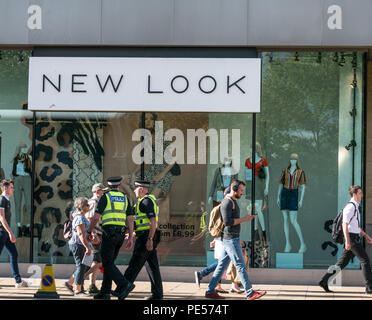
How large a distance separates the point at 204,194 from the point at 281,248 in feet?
6.35

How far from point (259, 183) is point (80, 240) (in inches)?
182

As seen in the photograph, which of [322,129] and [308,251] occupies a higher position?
[322,129]

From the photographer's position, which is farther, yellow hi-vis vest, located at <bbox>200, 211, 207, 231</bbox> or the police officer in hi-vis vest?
yellow hi-vis vest, located at <bbox>200, 211, 207, 231</bbox>

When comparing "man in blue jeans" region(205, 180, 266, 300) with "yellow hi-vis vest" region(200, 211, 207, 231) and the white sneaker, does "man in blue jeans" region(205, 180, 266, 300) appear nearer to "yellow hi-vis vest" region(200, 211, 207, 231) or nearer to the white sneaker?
"yellow hi-vis vest" region(200, 211, 207, 231)

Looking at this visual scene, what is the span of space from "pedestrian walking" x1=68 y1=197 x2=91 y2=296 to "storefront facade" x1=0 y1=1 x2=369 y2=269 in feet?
10.5

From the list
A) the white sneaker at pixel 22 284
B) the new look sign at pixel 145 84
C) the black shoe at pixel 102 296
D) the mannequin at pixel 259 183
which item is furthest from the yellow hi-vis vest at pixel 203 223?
the black shoe at pixel 102 296

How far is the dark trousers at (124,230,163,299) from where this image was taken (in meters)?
11.6

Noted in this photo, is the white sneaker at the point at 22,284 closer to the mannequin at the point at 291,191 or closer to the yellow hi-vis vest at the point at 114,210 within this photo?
the yellow hi-vis vest at the point at 114,210

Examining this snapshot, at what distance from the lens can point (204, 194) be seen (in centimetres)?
1545

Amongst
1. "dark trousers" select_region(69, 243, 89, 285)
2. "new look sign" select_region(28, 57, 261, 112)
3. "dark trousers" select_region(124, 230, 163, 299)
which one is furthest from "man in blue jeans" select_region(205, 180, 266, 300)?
"new look sign" select_region(28, 57, 261, 112)

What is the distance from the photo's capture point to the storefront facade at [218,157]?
15305 mm
